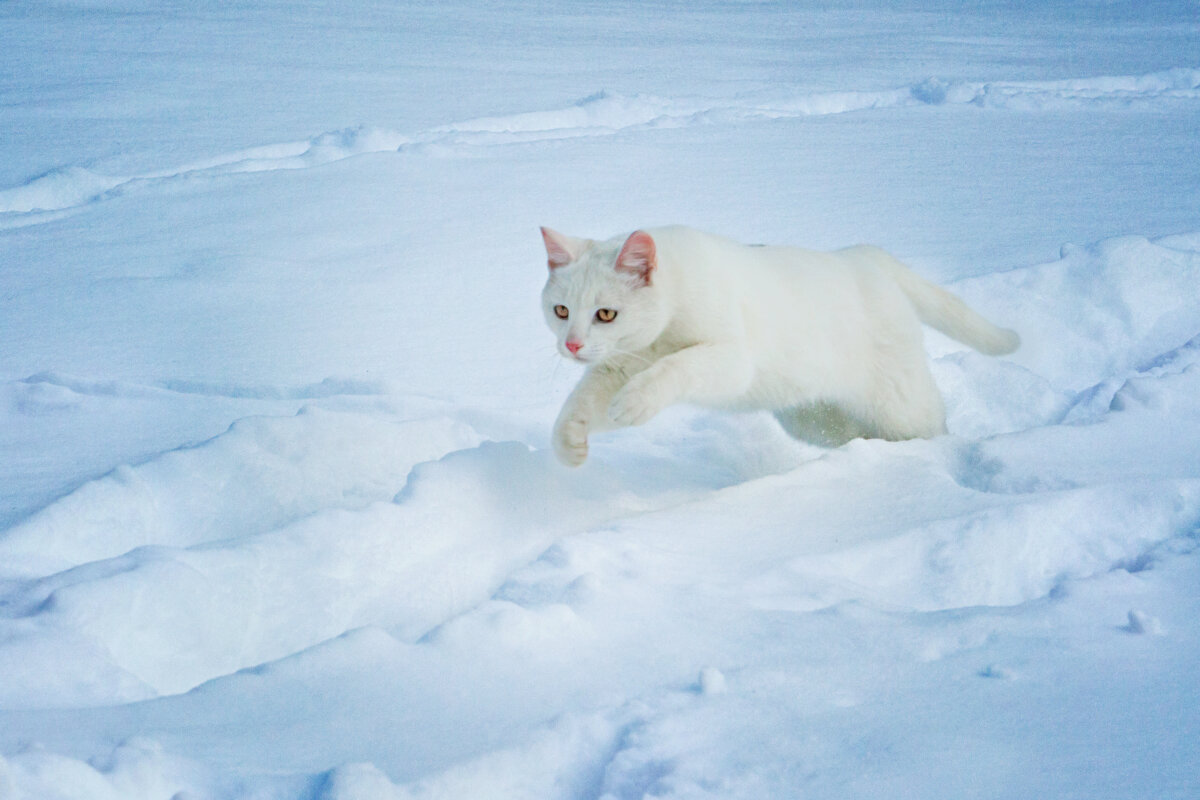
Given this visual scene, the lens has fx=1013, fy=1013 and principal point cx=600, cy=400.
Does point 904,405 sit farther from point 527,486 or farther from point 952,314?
point 527,486

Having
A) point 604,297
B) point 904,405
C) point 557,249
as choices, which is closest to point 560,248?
point 557,249

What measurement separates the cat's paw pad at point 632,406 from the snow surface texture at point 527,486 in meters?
0.21

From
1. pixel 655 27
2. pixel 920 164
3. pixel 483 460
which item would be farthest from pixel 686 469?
pixel 655 27

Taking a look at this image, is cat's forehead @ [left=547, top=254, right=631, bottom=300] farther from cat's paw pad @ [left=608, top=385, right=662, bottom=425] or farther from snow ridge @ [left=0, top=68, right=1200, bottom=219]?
snow ridge @ [left=0, top=68, right=1200, bottom=219]

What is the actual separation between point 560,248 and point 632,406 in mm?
399

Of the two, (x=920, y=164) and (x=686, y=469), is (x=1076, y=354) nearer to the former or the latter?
(x=686, y=469)

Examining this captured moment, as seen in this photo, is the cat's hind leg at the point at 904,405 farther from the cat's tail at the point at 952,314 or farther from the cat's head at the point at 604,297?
the cat's head at the point at 604,297

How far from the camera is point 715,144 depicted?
5105mm

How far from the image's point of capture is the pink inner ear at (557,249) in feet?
6.84

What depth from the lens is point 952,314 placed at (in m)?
2.68

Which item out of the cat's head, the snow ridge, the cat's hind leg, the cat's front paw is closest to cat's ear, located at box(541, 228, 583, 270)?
the cat's head

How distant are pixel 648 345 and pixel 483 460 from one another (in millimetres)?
436

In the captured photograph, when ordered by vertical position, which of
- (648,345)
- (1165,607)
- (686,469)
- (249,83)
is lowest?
(686,469)

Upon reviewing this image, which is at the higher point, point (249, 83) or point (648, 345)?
point (249, 83)
